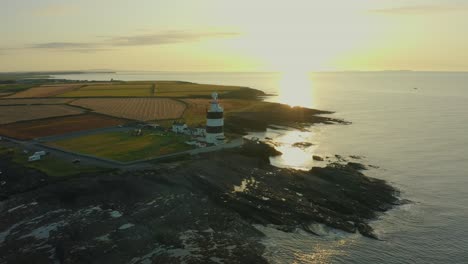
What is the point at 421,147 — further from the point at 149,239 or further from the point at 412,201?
the point at 149,239

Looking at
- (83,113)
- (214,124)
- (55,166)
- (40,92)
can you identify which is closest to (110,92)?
(40,92)

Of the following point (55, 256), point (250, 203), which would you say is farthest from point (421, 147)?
point (55, 256)

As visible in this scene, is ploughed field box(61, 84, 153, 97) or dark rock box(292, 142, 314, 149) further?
ploughed field box(61, 84, 153, 97)

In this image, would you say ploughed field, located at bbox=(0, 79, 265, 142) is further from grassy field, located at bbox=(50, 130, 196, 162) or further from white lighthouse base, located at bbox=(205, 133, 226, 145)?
white lighthouse base, located at bbox=(205, 133, 226, 145)

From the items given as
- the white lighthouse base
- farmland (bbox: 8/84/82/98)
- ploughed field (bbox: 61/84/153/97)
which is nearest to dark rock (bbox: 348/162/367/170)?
the white lighthouse base

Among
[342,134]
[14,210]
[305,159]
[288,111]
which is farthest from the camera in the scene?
[288,111]

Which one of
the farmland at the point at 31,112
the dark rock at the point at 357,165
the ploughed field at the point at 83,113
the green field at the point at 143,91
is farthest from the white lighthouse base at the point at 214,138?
the green field at the point at 143,91
